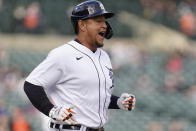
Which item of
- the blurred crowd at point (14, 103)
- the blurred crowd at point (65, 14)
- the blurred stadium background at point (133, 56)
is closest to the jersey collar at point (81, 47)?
the blurred stadium background at point (133, 56)

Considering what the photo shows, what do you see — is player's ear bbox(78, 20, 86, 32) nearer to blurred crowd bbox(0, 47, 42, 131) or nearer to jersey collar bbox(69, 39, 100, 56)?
jersey collar bbox(69, 39, 100, 56)

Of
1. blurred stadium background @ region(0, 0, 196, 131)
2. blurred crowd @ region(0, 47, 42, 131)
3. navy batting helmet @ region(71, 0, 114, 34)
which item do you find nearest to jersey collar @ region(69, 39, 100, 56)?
navy batting helmet @ region(71, 0, 114, 34)

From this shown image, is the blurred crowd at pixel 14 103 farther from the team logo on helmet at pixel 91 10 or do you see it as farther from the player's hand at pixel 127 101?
the team logo on helmet at pixel 91 10

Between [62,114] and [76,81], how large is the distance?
10.4 inches

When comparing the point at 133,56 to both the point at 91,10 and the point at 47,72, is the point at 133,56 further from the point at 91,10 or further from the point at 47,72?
the point at 47,72

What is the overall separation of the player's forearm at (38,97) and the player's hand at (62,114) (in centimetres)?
6

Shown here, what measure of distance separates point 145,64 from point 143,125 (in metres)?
1.35

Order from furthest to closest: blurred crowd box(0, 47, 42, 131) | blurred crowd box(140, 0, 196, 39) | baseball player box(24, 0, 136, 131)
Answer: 1. blurred crowd box(140, 0, 196, 39)
2. blurred crowd box(0, 47, 42, 131)
3. baseball player box(24, 0, 136, 131)

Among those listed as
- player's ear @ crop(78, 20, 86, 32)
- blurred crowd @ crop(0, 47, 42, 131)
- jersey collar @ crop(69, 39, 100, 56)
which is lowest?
blurred crowd @ crop(0, 47, 42, 131)

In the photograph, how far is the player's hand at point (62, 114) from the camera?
269 centimetres

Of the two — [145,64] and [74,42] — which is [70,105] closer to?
[74,42]

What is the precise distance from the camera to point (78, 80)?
2.85 meters

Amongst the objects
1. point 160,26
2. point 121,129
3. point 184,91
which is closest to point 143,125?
point 121,129

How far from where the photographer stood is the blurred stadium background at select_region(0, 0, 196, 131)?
7.68 metres
